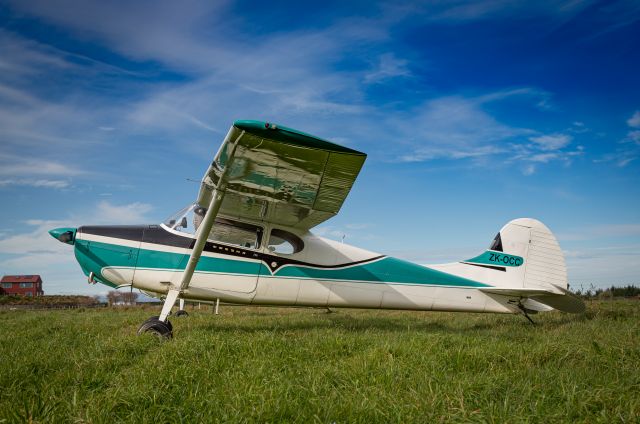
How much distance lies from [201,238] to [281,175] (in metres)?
1.64

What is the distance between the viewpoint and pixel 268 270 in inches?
310

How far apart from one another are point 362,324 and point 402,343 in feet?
13.7

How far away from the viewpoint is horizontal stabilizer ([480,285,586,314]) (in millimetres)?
8641

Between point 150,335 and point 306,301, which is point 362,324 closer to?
point 306,301

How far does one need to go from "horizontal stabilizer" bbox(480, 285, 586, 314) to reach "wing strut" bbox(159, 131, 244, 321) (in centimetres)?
597

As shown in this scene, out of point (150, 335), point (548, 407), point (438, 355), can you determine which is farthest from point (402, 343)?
point (150, 335)

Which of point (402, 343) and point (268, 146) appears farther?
point (268, 146)

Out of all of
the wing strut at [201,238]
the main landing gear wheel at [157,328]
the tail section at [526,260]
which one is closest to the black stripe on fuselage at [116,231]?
the wing strut at [201,238]

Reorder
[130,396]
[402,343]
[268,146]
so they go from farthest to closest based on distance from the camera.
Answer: [268,146] < [402,343] < [130,396]

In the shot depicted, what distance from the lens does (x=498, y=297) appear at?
9.13 metres

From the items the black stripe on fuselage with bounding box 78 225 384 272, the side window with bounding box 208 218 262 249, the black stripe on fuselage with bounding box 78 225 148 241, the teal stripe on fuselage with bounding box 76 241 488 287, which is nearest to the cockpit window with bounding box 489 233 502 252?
the teal stripe on fuselage with bounding box 76 241 488 287

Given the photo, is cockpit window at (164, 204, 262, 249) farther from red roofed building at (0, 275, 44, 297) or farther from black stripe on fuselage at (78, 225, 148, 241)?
red roofed building at (0, 275, 44, 297)

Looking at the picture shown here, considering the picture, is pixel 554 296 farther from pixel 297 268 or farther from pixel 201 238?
pixel 201 238

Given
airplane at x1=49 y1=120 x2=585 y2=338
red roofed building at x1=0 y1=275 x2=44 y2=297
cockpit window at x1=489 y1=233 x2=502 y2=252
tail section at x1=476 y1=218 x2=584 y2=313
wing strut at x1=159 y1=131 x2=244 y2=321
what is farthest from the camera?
red roofed building at x1=0 y1=275 x2=44 y2=297
